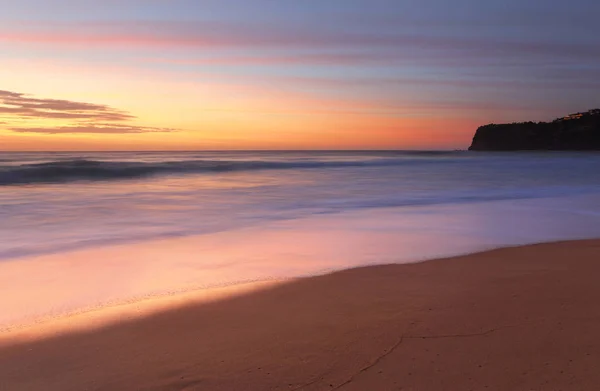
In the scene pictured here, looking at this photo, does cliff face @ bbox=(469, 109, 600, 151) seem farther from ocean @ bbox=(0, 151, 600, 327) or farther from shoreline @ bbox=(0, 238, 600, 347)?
shoreline @ bbox=(0, 238, 600, 347)

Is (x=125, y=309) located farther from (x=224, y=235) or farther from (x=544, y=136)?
(x=544, y=136)

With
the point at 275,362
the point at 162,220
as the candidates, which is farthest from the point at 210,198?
the point at 275,362

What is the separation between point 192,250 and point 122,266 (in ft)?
3.50

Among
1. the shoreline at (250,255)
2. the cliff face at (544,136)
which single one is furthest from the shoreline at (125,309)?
the cliff face at (544,136)

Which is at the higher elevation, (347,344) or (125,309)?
(347,344)

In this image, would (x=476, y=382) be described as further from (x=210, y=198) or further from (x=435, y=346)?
(x=210, y=198)

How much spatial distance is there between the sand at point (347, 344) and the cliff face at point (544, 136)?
3695 inches

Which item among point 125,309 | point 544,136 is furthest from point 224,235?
point 544,136

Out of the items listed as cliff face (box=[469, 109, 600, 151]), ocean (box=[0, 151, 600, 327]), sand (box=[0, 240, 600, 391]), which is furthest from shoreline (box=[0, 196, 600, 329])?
cliff face (box=[469, 109, 600, 151])

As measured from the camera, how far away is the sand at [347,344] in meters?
2.45

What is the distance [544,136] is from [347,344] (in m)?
103

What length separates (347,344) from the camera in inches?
112

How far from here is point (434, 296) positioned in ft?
12.4

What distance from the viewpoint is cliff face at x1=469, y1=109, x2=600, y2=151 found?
8588 centimetres
